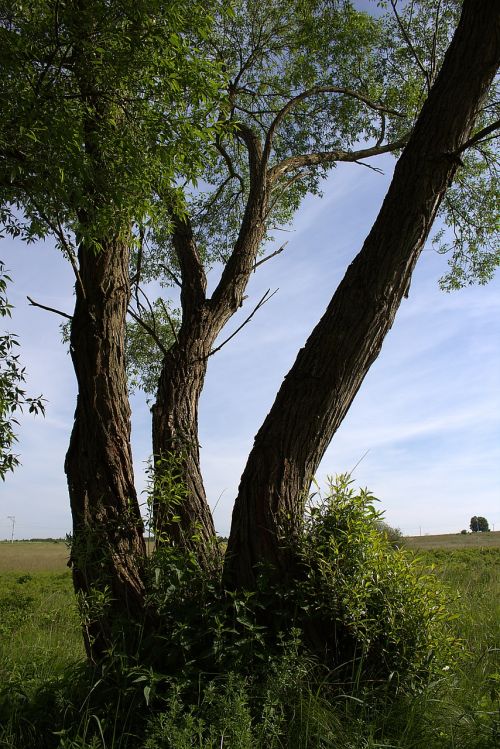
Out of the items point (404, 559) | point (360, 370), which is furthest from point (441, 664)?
point (360, 370)

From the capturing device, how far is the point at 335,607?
14.6 feet

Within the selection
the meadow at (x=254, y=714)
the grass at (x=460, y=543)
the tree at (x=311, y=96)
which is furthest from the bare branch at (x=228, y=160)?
the grass at (x=460, y=543)

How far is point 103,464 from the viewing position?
5.37 m

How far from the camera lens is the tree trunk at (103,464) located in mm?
4961

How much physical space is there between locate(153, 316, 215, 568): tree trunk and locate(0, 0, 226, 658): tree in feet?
1.13

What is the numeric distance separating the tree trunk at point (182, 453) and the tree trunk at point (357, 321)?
521 mm

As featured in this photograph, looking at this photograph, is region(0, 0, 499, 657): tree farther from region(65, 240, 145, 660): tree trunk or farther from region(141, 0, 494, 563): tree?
region(141, 0, 494, 563): tree

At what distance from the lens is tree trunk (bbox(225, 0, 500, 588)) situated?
4996 mm

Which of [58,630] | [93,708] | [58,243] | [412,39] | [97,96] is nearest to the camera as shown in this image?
[93,708]

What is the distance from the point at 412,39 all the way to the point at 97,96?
22.1 ft

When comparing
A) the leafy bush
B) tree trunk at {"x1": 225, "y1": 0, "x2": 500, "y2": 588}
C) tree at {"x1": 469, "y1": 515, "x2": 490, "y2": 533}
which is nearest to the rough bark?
tree trunk at {"x1": 225, "y1": 0, "x2": 500, "y2": 588}

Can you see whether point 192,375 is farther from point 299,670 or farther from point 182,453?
point 299,670

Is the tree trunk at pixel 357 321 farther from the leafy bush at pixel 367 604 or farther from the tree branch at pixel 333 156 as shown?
the tree branch at pixel 333 156

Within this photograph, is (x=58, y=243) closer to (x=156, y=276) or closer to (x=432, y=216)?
(x=432, y=216)
